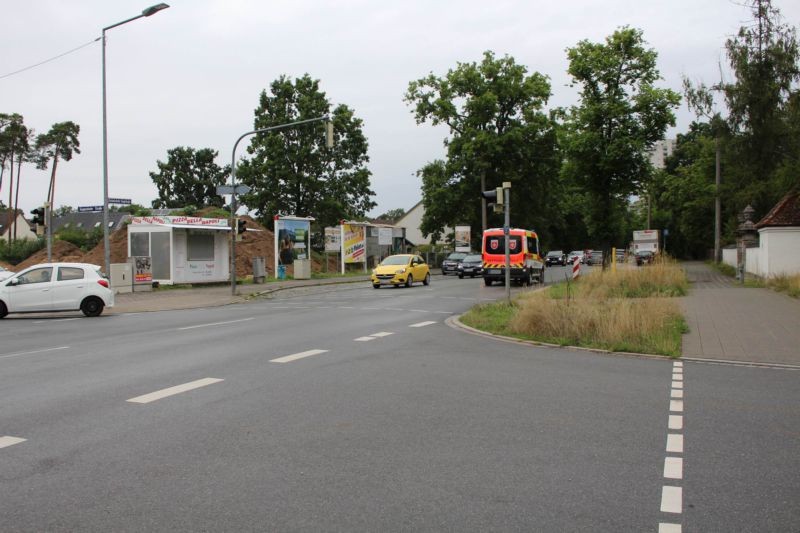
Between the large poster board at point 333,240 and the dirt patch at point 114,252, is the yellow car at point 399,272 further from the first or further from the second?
the dirt patch at point 114,252

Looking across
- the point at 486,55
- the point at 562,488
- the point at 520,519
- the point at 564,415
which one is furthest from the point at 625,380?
the point at 486,55

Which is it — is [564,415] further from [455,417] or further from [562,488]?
[562,488]

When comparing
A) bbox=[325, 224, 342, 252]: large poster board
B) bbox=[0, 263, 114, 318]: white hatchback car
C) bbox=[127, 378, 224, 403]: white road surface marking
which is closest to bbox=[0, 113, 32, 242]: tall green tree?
bbox=[325, 224, 342, 252]: large poster board

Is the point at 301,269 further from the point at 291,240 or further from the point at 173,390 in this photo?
the point at 173,390

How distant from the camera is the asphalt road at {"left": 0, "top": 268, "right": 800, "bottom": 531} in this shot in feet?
13.0

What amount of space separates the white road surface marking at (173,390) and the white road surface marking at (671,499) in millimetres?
5123

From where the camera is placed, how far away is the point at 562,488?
4363 mm

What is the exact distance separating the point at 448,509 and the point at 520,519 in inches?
16.9

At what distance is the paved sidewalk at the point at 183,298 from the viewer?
72.9 feet

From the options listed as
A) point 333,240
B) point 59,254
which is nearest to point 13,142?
A: point 59,254

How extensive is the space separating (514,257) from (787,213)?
11.6 metres

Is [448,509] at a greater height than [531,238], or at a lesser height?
lesser

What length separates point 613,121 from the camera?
3067cm

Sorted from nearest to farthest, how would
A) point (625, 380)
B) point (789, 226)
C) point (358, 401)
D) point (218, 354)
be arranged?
point (358, 401)
point (625, 380)
point (218, 354)
point (789, 226)
